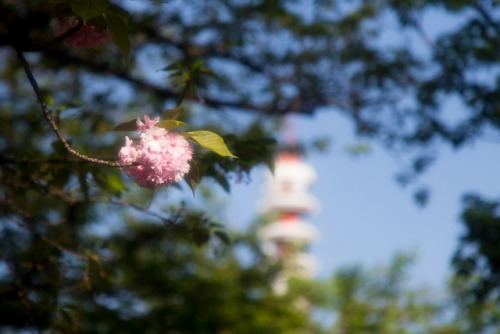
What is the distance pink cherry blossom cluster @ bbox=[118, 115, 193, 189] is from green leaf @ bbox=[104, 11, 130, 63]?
0.44 m

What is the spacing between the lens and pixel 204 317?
965 centimetres

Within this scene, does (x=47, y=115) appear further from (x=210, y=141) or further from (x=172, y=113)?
(x=210, y=141)

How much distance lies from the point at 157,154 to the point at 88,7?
0.59 m

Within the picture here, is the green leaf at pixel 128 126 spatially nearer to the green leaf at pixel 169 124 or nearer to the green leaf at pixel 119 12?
the green leaf at pixel 169 124

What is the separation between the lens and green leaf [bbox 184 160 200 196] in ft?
7.55

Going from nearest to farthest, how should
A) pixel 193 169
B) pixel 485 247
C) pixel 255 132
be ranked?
1. pixel 193 169
2. pixel 485 247
3. pixel 255 132

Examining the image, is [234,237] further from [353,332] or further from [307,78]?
[307,78]

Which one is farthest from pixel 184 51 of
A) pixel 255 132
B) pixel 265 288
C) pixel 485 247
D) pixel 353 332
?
pixel 353 332

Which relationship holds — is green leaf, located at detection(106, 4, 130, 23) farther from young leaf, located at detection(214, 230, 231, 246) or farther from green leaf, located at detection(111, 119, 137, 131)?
young leaf, located at detection(214, 230, 231, 246)

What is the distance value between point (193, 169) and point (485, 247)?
4102 mm

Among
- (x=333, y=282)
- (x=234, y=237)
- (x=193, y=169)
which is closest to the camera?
(x=193, y=169)

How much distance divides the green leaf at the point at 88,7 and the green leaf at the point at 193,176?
2.18ft

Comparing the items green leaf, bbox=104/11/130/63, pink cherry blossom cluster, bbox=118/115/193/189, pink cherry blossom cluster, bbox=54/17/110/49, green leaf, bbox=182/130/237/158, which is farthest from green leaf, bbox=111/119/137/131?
pink cherry blossom cluster, bbox=54/17/110/49

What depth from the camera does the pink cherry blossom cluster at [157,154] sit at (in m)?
2.08
